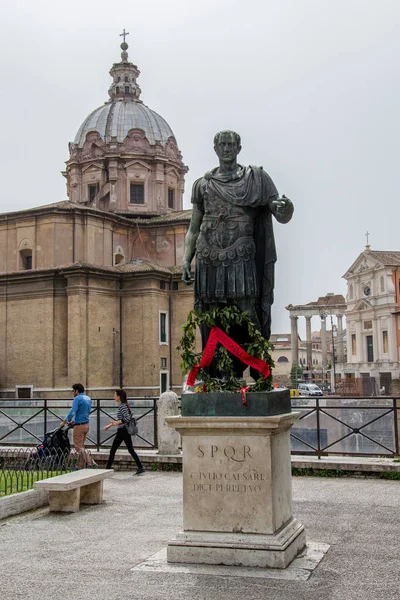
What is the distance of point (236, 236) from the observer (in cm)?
643

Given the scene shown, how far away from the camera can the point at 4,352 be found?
38062 millimetres

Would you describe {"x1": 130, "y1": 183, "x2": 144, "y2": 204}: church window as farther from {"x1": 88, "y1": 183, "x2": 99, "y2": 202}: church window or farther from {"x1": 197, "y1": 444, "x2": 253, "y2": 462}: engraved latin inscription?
{"x1": 197, "y1": 444, "x2": 253, "y2": 462}: engraved latin inscription

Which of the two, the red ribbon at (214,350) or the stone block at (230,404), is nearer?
the stone block at (230,404)

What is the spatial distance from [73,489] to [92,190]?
40.2 metres

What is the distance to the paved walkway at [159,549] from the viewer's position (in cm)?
504

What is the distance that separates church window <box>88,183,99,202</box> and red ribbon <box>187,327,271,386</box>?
4158 centimetres

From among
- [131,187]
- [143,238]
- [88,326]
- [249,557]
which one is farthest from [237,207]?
[131,187]

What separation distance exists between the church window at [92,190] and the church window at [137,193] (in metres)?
2.56

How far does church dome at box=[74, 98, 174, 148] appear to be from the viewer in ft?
155

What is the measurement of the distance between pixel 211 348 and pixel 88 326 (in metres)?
31.4

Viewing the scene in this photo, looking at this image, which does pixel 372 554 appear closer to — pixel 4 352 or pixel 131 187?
pixel 4 352

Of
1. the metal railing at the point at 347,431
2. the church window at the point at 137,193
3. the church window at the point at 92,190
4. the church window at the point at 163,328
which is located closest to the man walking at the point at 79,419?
the metal railing at the point at 347,431

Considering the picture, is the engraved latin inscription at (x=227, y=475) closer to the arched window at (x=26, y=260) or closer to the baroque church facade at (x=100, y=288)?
the baroque church facade at (x=100, y=288)

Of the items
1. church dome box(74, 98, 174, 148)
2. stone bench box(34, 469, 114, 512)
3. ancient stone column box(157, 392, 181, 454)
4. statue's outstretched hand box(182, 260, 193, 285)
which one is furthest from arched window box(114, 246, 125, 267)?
statue's outstretched hand box(182, 260, 193, 285)
